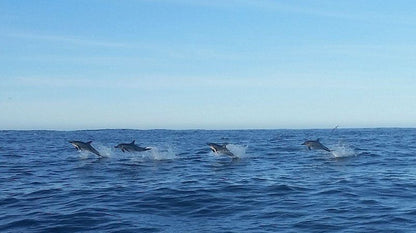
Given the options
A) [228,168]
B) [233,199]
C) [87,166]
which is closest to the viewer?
[233,199]

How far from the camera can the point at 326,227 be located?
11938 millimetres

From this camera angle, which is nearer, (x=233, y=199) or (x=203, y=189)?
(x=233, y=199)

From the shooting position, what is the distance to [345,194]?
16.7 meters

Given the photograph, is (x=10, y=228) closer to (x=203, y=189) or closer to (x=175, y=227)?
(x=175, y=227)

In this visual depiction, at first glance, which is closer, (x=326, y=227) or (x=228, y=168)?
(x=326, y=227)

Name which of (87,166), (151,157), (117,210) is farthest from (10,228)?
(151,157)

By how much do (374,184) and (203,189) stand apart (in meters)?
6.91

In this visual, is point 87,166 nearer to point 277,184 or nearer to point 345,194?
point 277,184

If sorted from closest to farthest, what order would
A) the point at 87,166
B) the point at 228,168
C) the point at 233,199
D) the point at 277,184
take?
the point at 233,199 → the point at 277,184 → the point at 228,168 → the point at 87,166

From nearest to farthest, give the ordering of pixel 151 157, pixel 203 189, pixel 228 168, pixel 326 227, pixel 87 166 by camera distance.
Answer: pixel 326 227
pixel 203 189
pixel 228 168
pixel 87 166
pixel 151 157

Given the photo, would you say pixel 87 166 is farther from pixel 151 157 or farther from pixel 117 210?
pixel 117 210

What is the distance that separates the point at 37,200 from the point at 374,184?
12.7 meters

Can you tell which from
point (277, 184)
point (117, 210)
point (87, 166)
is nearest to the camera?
point (117, 210)

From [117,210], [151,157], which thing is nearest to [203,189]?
[117,210]
